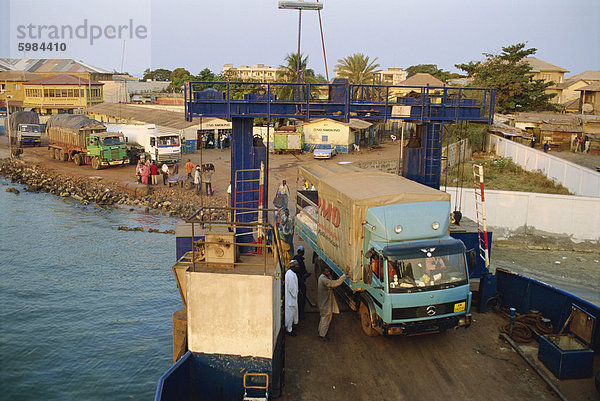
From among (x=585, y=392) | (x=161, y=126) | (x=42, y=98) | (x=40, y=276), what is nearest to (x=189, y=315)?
(x=585, y=392)

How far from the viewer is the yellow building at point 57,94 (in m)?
65.7

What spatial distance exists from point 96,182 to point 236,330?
3003 cm

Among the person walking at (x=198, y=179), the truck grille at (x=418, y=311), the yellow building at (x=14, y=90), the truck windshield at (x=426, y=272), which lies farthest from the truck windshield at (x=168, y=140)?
the yellow building at (x=14, y=90)

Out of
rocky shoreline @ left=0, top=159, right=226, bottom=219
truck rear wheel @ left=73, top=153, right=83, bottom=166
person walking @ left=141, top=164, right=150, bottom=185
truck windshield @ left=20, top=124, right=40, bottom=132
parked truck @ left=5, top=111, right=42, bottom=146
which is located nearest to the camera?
rocky shoreline @ left=0, top=159, right=226, bottom=219

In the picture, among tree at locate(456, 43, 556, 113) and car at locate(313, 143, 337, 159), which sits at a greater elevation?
tree at locate(456, 43, 556, 113)

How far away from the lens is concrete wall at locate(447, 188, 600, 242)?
21.2 metres

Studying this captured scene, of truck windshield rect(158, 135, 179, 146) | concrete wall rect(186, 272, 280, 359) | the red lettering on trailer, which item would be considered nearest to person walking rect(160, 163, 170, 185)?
truck windshield rect(158, 135, 179, 146)

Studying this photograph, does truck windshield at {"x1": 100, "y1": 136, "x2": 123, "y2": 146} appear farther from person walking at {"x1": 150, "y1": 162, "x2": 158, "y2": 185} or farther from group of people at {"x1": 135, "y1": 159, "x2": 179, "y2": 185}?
person walking at {"x1": 150, "y1": 162, "x2": 158, "y2": 185}

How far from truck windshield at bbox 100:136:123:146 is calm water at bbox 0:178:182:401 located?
34.1 ft

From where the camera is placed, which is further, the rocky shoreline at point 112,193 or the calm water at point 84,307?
the rocky shoreline at point 112,193

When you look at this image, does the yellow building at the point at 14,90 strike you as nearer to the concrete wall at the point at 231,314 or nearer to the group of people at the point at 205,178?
the group of people at the point at 205,178

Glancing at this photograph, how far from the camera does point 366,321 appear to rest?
35.3ft

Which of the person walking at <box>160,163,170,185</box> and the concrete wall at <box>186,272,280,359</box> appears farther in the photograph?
the person walking at <box>160,163,170,185</box>

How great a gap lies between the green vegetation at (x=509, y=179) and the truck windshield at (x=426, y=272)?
60.6 ft
